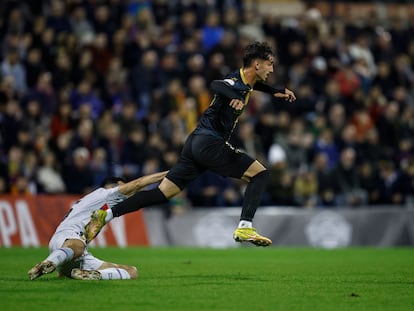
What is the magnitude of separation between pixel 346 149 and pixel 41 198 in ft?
25.5

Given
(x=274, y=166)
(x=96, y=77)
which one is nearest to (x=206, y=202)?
(x=274, y=166)

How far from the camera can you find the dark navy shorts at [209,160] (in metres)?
11.2

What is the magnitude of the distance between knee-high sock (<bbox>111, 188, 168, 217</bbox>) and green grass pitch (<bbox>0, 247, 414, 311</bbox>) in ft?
2.68

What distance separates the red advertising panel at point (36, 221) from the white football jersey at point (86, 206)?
23.3ft

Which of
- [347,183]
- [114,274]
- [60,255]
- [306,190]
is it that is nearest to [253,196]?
[114,274]

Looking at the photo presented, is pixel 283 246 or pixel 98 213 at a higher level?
pixel 98 213

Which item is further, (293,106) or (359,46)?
(359,46)

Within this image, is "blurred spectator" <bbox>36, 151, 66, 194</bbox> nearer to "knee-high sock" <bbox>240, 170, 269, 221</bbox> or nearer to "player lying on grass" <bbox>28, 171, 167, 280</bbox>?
"player lying on grass" <bbox>28, 171, 167, 280</bbox>

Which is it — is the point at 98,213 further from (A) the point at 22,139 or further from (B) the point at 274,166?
(B) the point at 274,166

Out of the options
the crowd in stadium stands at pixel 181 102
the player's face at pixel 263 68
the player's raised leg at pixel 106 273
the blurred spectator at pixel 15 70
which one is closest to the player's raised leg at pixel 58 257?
the player's raised leg at pixel 106 273

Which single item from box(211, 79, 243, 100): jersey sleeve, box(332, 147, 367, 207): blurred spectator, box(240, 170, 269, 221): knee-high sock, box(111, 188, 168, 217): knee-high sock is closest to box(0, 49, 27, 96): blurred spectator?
box(332, 147, 367, 207): blurred spectator

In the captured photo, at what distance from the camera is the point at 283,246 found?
20.7 metres

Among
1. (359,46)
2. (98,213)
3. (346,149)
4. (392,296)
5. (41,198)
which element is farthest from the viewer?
(359,46)

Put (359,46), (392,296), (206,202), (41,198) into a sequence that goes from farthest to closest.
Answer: (359,46) < (206,202) < (41,198) < (392,296)
